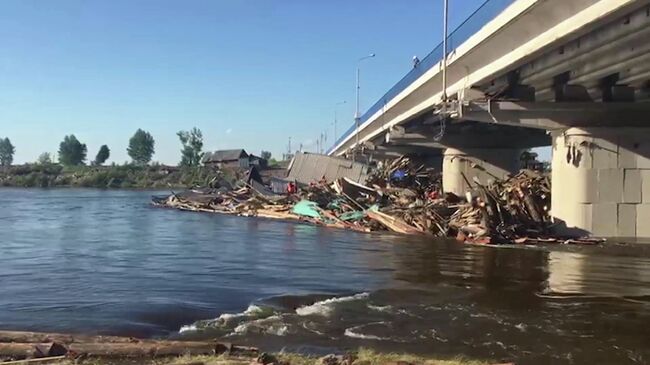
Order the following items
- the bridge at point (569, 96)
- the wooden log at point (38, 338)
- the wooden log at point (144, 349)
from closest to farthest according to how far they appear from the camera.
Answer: the wooden log at point (144, 349), the wooden log at point (38, 338), the bridge at point (569, 96)

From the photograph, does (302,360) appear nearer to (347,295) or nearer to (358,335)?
(358,335)

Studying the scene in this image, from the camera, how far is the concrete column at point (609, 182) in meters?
26.4

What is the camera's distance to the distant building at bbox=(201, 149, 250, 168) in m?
145

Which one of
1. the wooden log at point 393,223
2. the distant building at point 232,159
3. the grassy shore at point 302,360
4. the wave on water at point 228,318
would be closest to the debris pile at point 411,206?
the wooden log at point 393,223

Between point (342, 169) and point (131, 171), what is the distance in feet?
342

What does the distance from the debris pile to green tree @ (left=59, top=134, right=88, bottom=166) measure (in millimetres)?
153795

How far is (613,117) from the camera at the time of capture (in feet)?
86.7

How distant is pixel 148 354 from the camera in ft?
26.5

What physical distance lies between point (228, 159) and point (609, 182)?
13060 centimetres

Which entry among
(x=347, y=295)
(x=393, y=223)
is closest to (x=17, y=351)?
(x=347, y=295)

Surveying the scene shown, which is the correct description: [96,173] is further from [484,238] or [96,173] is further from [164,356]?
[164,356]

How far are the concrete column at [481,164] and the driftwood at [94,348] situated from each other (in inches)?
1518

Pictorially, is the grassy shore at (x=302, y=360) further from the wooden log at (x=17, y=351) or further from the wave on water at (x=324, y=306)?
the wave on water at (x=324, y=306)

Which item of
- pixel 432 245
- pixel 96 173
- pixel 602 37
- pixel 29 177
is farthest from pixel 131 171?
pixel 602 37
